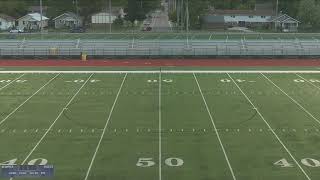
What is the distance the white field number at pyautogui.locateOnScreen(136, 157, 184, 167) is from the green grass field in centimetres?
3

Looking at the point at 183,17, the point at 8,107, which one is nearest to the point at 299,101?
the point at 8,107

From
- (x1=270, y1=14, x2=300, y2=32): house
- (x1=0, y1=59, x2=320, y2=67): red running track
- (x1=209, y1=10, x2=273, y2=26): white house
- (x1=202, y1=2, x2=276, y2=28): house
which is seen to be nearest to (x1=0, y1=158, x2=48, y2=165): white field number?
(x1=0, y1=59, x2=320, y2=67): red running track

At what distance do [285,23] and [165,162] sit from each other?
2206 inches

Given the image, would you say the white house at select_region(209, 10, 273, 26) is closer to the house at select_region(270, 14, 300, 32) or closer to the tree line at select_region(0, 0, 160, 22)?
the house at select_region(270, 14, 300, 32)

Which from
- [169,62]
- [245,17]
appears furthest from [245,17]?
[169,62]

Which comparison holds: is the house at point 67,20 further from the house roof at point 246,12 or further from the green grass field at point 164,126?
the green grass field at point 164,126

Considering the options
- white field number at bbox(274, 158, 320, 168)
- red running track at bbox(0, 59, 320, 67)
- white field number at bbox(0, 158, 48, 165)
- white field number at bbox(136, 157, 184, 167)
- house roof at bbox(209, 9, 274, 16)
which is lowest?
white field number at bbox(274, 158, 320, 168)

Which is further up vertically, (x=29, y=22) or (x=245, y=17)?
(x=245, y=17)

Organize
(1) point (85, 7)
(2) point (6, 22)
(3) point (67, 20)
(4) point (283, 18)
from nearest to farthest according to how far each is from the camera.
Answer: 1. (4) point (283, 18)
2. (2) point (6, 22)
3. (3) point (67, 20)
4. (1) point (85, 7)

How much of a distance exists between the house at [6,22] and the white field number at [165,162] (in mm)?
57499

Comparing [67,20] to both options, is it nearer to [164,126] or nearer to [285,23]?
[285,23]

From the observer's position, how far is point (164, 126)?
19.0 meters

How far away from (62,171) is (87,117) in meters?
6.20

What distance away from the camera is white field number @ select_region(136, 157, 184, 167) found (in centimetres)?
1476
